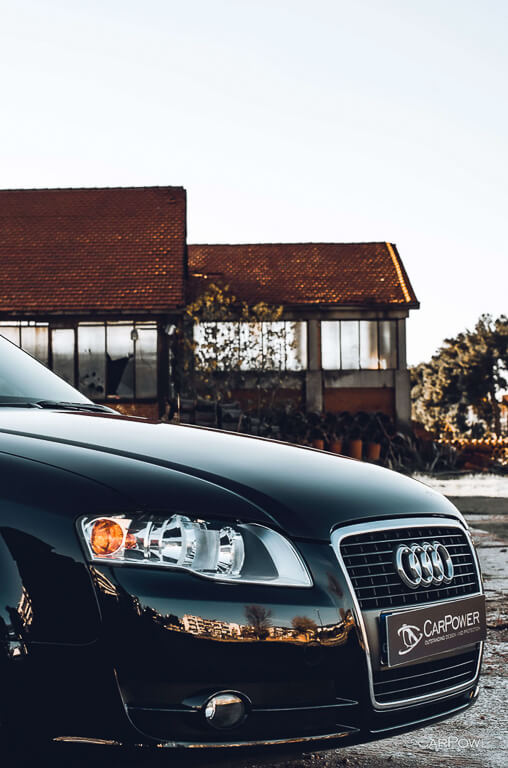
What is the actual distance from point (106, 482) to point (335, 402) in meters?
30.7

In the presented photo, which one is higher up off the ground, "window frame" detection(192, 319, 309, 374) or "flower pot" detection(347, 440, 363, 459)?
"window frame" detection(192, 319, 309, 374)

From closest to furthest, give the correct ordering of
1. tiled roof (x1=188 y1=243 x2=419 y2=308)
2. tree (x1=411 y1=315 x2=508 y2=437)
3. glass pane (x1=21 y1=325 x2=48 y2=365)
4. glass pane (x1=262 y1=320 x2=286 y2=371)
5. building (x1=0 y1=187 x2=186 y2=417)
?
1. building (x1=0 y1=187 x2=186 y2=417)
2. glass pane (x1=21 y1=325 x2=48 y2=365)
3. glass pane (x1=262 y1=320 x2=286 y2=371)
4. tiled roof (x1=188 y1=243 x2=419 y2=308)
5. tree (x1=411 y1=315 x2=508 y2=437)

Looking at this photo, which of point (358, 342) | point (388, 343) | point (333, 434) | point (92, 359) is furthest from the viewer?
point (358, 342)

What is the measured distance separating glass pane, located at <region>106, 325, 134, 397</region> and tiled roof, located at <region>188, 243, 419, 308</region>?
5527 mm

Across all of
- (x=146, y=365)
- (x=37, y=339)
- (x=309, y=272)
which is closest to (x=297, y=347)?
(x=309, y=272)

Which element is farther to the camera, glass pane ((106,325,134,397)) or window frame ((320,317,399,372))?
window frame ((320,317,399,372))

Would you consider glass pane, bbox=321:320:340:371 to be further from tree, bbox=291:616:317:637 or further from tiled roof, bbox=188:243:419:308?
tree, bbox=291:616:317:637

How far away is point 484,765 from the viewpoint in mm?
3338

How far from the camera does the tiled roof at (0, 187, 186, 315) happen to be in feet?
91.8

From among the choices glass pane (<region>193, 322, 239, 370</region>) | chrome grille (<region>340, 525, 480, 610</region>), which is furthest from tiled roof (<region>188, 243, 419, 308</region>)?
chrome grille (<region>340, 525, 480, 610</region>)

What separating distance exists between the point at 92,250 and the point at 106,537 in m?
28.6

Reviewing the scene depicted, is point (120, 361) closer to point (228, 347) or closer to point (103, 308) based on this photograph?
point (103, 308)

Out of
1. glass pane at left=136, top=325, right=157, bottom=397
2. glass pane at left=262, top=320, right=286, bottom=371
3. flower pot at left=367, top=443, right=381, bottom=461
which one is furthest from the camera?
glass pane at left=262, top=320, right=286, bottom=371

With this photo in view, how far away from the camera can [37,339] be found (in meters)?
28.5
